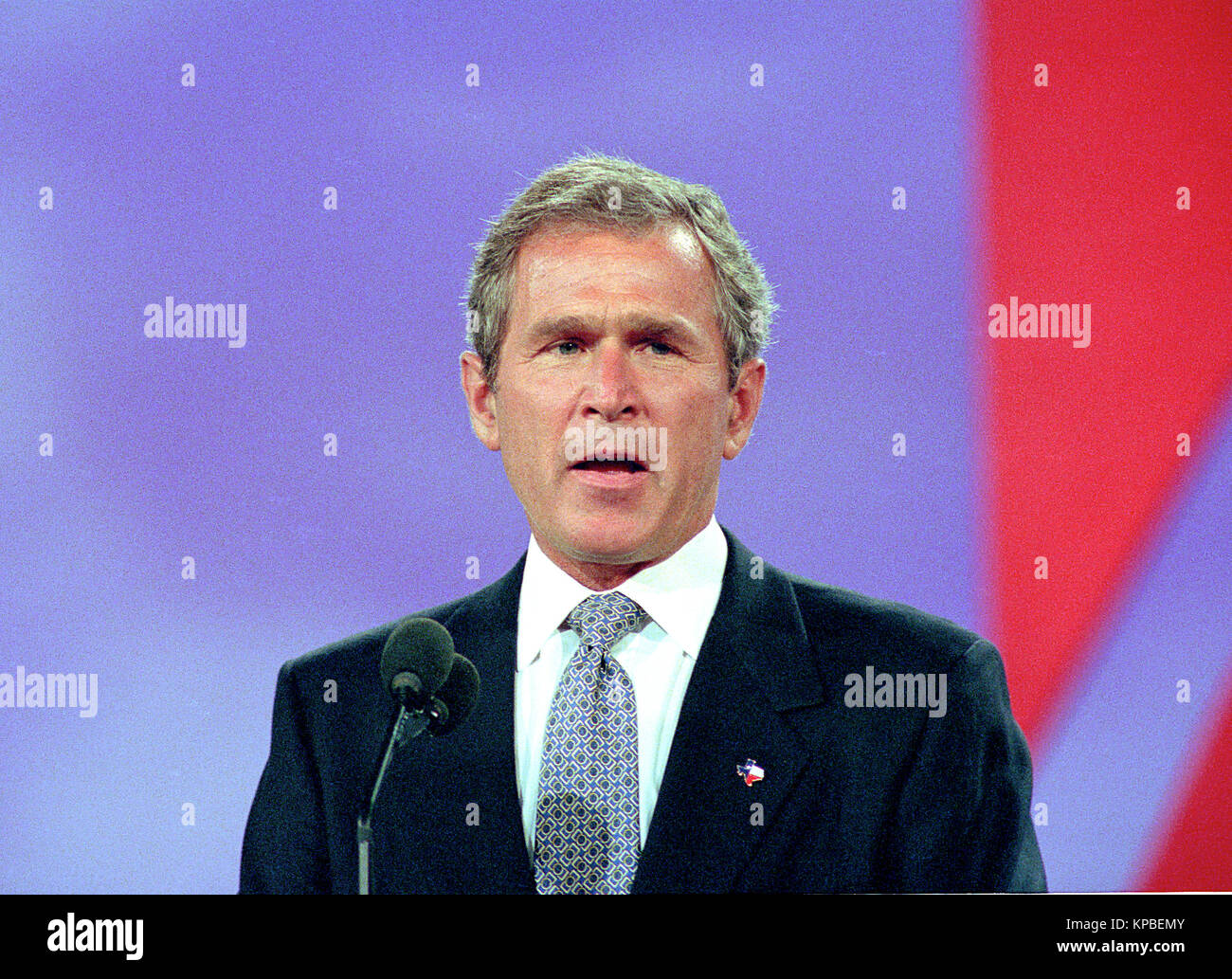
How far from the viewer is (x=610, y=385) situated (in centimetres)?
265

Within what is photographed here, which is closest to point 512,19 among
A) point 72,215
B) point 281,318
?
point 281,318

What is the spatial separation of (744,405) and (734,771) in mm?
724

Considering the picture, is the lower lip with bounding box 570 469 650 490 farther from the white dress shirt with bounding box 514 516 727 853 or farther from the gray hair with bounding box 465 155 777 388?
the gray hair with bounding box 465 155 777 388

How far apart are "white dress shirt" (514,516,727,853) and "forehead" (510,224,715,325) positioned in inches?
18.5

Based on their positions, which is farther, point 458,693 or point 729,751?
point 729,751

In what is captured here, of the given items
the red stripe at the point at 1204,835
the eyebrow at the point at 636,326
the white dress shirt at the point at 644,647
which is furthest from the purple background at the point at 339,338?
the red stripe at the point at 1204,835

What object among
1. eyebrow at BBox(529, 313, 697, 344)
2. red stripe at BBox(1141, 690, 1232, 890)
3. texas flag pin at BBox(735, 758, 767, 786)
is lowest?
red stripe at BBox(1141, 690, 1232, 890)

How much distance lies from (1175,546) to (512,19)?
5.72 ft

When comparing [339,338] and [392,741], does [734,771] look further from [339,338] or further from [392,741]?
[339,338]

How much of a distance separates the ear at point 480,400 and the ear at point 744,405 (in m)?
0.47

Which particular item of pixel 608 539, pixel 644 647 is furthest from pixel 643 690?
pixel 608 539

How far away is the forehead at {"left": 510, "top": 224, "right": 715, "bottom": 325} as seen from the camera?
266cm

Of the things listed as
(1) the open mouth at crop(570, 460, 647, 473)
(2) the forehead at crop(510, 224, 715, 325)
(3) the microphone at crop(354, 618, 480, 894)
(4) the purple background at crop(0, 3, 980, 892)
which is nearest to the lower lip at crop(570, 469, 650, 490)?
(1) the open mouth at crop(570, 460, 647, 473)
